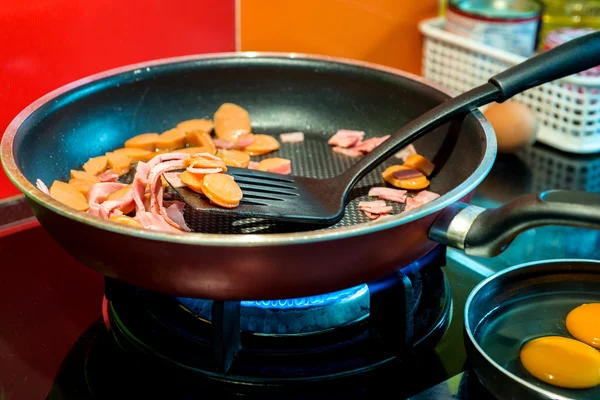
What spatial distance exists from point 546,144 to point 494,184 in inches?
7.1

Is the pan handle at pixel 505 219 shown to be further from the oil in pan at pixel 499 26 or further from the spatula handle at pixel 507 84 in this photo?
the oil in pan at pixel 499 26

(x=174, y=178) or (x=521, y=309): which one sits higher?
(x=174, y=178)

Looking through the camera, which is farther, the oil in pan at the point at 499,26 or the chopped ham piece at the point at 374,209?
the oil in pan at the point at 499,26

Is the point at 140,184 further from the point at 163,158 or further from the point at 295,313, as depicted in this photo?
the point at 295,313

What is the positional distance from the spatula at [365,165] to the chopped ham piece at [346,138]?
0.52 feet

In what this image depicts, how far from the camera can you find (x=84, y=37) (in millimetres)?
975

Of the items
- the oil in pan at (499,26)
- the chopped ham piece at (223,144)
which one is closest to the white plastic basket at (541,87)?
the oil in pan at (499,26)

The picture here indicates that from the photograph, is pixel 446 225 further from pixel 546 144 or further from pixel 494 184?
pixel 546 144

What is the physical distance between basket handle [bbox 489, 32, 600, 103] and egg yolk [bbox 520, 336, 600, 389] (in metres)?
0.30

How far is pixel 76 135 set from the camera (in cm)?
92

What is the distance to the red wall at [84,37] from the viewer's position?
3.00 feet

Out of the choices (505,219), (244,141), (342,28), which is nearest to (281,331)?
(505,219)

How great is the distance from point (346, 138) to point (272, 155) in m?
0.11

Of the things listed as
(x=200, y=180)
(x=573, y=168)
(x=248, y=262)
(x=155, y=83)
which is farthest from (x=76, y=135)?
(x=573, y=168)
